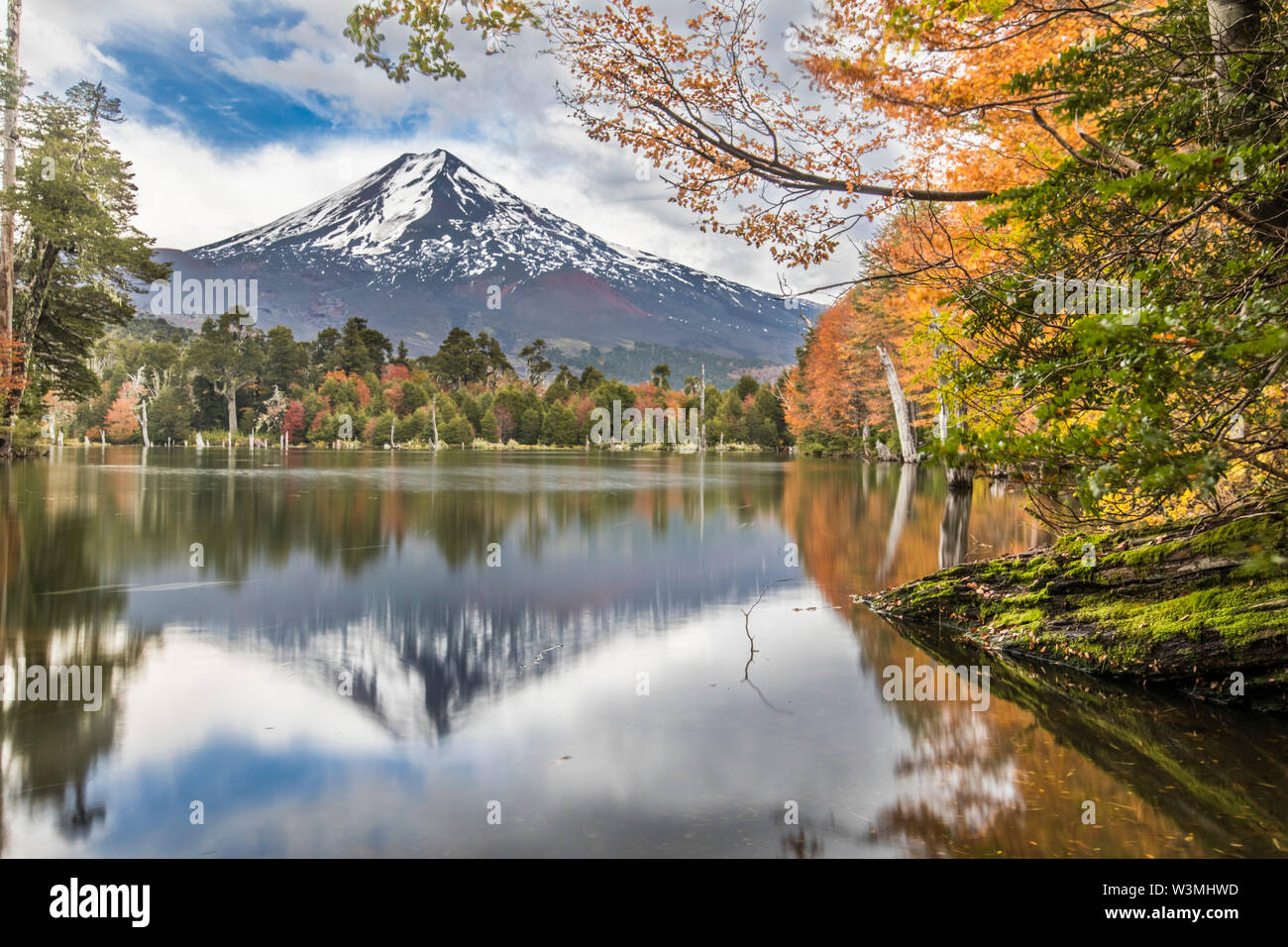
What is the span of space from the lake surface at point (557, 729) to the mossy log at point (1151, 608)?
31 cm

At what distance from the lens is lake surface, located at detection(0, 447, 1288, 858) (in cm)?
358

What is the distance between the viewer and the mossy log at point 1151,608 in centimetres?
514

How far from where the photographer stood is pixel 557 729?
16.1 feet

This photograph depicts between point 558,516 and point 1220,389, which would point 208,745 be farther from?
point 558,516

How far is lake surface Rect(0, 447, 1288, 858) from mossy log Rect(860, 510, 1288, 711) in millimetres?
312

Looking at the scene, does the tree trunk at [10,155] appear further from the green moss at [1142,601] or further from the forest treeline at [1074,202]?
the green moss at [1142,601]

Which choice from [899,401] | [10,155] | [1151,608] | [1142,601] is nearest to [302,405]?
[10,155]

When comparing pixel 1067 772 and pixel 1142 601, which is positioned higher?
pixel 1142 601

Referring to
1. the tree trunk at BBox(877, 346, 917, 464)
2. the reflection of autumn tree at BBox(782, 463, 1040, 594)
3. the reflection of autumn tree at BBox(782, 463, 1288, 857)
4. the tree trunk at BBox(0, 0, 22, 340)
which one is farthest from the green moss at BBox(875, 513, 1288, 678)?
the tree trunk at BBox(0, 0, 22, 340)

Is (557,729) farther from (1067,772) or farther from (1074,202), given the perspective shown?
(1074,202)

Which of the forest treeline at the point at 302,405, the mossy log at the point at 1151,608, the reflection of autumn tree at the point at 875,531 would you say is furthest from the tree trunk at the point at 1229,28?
the forest treeline at the point at 302,405

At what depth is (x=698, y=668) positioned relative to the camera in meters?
6.30

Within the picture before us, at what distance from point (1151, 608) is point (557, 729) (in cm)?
476

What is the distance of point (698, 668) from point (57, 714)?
15.1ft
